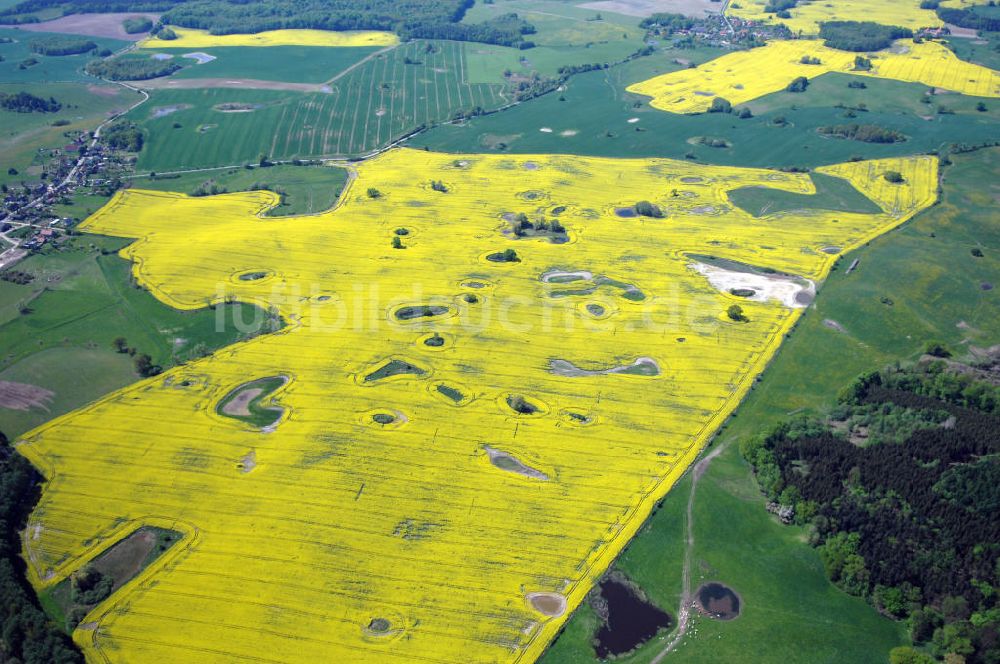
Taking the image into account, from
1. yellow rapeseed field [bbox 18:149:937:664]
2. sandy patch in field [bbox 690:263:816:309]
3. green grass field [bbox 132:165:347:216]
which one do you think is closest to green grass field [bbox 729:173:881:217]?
yellow rapeseed field [bbox 18:149:937:664]

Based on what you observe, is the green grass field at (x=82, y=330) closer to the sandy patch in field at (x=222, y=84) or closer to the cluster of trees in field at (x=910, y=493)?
the cluster of trees in field at (x=910, y=493)

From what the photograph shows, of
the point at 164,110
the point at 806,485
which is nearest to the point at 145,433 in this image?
the point at 806,485

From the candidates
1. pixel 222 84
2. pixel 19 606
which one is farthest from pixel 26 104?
pixel 19 606

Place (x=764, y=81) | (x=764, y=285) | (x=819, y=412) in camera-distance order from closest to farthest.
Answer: (x=819, y=412)
(x=764, y=285)
(x=764, y=81)

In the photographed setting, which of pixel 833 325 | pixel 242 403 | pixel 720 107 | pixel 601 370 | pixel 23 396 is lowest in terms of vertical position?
pixel 601 370

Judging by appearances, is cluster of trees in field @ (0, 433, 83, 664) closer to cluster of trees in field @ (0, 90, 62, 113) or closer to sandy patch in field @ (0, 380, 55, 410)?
sandy patch in field @ (0, 380, 55, 410)

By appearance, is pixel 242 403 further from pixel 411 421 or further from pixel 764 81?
pixel 764 81
